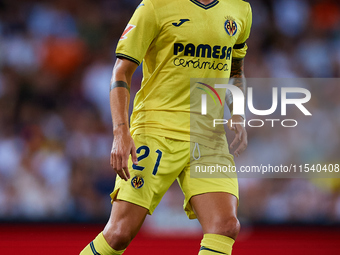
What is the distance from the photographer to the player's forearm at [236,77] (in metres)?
2.97

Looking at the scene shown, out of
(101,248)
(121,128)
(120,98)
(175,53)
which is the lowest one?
(101,248)

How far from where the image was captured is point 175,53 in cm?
Answer: 254

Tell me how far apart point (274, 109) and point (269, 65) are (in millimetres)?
591

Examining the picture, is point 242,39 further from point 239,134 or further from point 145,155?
point 145,155

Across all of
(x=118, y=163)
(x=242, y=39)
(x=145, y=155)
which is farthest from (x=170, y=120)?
(x=242, y=39)

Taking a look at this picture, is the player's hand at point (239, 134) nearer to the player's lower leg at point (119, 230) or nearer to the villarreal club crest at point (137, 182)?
the villarreal club crest at point (137, 182)

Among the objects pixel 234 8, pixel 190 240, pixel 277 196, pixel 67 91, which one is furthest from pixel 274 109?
pixel 234 8

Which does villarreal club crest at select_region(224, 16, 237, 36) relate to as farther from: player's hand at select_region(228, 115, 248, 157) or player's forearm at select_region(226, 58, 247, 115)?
player's hand at select_region(228, 115, 248, 157)

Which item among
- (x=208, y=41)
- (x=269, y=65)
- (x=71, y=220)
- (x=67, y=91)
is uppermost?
(x=269, y=65)

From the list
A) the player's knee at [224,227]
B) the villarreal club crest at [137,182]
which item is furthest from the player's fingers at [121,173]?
the player's knee at [224,227]

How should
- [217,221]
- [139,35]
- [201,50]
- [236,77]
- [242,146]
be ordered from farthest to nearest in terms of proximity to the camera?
1. [236,77]
2. [242,146]
3. [201,50]
4. [139,35]
5. [217,221]

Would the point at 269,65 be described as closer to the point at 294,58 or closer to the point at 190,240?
the point at 294,58

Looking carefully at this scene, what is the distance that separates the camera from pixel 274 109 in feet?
19.6

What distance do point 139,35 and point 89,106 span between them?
3.60 meters
